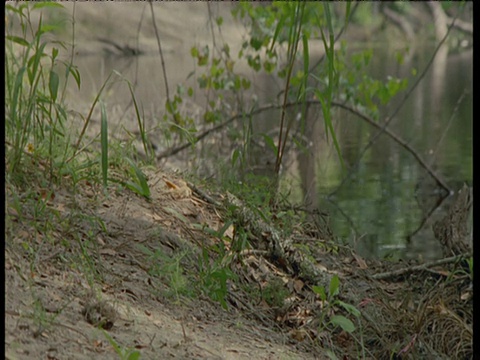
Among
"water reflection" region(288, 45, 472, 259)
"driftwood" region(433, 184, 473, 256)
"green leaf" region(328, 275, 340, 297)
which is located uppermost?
"green leaf" region(328, 275, 340, 297)

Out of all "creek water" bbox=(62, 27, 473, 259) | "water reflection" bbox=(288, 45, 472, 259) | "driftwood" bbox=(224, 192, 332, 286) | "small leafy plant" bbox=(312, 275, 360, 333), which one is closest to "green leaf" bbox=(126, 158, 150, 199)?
"driftwood" bbox=(224, 192, 332, 286)

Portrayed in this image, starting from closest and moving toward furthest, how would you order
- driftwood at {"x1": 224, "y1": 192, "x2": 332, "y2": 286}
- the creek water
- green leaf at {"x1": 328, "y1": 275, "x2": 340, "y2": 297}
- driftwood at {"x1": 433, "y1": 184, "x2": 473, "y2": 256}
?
green leaf at {"x1": 328, "y1": 275, "x2": 340, "y2": 297} → driftwood at {"x1": 224, "y1": 192, "x2": 332, "y2": 286} → driftwood at {"x1": 433, "y1": 184, "x2": 473, "y2": 256} → the creek water

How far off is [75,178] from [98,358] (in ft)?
3.06

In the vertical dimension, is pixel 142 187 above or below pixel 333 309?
above

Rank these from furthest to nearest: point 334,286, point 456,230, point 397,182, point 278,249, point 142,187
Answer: point 397,182 → point 456,230 → point 278,249 → point 142,187 → point 334,286

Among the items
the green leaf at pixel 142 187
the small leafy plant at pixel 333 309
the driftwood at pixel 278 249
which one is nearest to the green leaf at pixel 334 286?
the small leafy plant at pixel 333 309

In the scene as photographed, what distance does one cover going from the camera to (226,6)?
75.3ft

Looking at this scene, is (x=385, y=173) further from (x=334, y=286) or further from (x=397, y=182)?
(x=334, y=286)

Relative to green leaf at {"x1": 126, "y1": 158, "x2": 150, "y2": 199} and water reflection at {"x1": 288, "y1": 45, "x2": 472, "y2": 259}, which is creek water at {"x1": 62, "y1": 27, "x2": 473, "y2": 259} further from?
green leaf at {"x1": 126, "y1": 158, "x2": 150, "y2": 199}

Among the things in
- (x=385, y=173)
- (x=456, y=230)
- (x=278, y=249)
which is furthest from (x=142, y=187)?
(x=385, y=173)

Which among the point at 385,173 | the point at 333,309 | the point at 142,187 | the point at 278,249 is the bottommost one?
the point at 385,173

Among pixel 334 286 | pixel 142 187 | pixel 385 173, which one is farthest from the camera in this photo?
pixel 385 173
